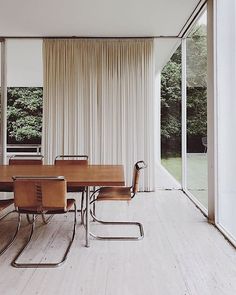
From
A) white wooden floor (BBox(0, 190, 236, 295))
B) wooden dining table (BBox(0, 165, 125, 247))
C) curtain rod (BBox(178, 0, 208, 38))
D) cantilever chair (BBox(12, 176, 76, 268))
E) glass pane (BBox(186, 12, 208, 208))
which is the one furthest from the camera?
glass pane (BBox(186, 12, 208, 208))

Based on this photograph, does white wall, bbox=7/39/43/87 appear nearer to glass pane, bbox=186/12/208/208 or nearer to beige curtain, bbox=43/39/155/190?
beige curtain, bbox=43/39/155/190

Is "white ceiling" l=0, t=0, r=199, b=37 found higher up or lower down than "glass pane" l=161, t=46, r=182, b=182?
higher up

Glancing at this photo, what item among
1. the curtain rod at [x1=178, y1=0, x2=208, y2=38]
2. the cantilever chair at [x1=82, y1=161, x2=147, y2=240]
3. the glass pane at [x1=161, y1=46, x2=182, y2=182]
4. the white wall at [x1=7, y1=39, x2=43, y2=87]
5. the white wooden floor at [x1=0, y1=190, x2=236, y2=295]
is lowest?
the white wooden floor at [x1=0, y1=190, x2=236, y2=295]

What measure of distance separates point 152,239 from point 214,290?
1.15 meters

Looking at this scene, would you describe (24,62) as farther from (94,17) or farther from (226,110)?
(226,110)

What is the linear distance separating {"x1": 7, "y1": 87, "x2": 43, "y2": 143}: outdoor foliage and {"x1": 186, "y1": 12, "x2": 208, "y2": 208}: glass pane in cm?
671

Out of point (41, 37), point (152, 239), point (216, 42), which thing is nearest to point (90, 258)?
point (152, 239)

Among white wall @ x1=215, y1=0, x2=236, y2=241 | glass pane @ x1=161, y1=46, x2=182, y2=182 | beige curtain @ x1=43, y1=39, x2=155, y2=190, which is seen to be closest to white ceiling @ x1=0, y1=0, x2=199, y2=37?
beige curtain @ x1=43, y1=39, x2=155, y2=190

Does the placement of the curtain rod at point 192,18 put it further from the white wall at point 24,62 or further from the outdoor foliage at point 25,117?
the outdoor foliage at point 25,117

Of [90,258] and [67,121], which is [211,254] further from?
[67,121]

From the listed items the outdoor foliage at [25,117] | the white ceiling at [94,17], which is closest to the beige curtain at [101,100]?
the white ceiling at [94,17]

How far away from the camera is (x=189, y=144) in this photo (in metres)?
5.86

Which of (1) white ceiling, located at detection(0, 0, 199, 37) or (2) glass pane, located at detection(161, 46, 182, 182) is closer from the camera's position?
(1) white ceiling, located at detection(0, 0, 199, 37)

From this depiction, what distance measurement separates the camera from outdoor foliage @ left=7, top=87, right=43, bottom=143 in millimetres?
11500
